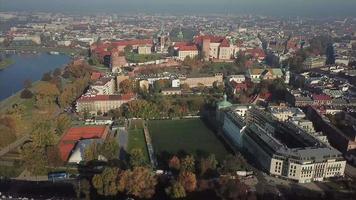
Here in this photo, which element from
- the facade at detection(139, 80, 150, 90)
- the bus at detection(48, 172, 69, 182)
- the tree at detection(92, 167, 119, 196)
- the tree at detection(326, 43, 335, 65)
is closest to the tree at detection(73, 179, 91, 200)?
the tree at detection(92, 167, 119, 196)

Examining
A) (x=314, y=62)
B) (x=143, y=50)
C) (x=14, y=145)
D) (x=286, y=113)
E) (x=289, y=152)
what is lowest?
(x=14, y=145)

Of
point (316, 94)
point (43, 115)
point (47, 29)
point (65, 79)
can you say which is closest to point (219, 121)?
point (316, 94)

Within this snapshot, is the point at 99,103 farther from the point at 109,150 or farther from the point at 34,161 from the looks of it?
the point at 34,161

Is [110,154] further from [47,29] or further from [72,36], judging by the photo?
[47,29]

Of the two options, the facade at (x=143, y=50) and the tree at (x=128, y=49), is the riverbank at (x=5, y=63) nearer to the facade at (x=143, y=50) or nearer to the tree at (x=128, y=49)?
the tree at (x=128, y=49)

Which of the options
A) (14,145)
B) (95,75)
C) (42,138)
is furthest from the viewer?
(95,75)

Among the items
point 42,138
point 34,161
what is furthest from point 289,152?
point 42,138

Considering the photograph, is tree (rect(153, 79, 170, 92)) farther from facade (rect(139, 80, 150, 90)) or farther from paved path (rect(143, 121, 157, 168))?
paved path (rect(143, 121, 157, 168))
